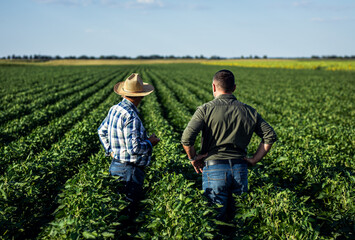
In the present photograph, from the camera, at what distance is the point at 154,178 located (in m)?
4.93

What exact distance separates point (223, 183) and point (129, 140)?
135 cm

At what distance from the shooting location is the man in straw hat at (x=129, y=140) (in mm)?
3576

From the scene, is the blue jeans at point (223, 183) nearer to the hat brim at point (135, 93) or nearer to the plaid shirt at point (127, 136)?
the plaid shirt at point (127, 136)

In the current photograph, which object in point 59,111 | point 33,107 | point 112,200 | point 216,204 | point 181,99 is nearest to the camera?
point 216,204

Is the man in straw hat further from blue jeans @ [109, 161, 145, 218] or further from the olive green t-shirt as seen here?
the olive green t-shirt

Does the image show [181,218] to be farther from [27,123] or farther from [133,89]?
[27,123]

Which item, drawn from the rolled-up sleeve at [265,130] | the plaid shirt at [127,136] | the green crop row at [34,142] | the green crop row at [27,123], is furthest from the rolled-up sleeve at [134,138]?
the green crop row at [27,123]

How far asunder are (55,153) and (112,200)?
3107mm

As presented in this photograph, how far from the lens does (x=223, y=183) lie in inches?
126

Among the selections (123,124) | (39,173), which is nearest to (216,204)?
(123,124)

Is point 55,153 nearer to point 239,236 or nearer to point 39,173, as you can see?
point 39,173

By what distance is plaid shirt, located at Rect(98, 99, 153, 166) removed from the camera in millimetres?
3564

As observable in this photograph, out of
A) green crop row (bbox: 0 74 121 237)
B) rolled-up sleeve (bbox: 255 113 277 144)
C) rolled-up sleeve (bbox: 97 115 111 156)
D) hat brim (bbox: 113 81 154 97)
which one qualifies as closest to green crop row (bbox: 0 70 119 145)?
green crop row (bbox: 0 74 121 237)

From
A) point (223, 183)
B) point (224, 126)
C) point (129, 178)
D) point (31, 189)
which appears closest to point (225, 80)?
point (224, 126)
